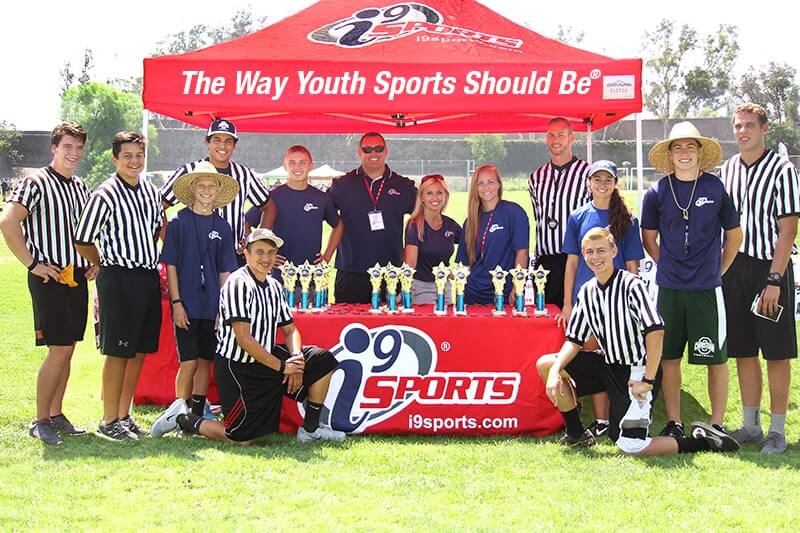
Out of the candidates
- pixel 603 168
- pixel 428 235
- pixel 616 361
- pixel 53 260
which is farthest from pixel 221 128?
pixel 616 361

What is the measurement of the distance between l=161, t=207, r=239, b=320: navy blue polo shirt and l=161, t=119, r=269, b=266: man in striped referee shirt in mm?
308

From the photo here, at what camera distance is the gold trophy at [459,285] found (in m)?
5.68

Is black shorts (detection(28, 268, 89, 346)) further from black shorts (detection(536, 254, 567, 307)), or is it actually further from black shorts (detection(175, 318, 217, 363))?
black shorts (detection(536, 254, 567, 307))

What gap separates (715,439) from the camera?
510 centimetres

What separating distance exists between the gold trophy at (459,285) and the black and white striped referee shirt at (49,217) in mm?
2350

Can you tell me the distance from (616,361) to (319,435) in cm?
188

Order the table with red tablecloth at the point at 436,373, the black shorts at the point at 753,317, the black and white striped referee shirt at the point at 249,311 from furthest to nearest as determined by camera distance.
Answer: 1. the table with red tablecloth at the point at 436,373
2. the black shorts at the point at 753,317
3. the black and white striped referee shirt at the point at 249,311

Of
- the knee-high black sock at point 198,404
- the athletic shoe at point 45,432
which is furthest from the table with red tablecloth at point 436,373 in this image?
the athletic shoe at point 45,432

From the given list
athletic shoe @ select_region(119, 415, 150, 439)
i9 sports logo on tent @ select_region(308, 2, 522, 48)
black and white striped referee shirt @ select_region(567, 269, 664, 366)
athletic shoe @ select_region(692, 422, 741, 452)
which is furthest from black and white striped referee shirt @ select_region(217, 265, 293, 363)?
athletic shoe @ select_region(692, 422, 741, 452)

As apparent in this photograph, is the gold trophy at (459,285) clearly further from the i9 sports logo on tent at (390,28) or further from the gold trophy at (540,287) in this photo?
the i9 sports logo on tent at (390,28)

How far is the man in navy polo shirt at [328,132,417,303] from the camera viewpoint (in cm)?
665

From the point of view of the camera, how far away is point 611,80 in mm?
5828

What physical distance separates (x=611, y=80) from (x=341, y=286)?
253cm

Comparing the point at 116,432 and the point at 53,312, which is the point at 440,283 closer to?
the point at 116,432
